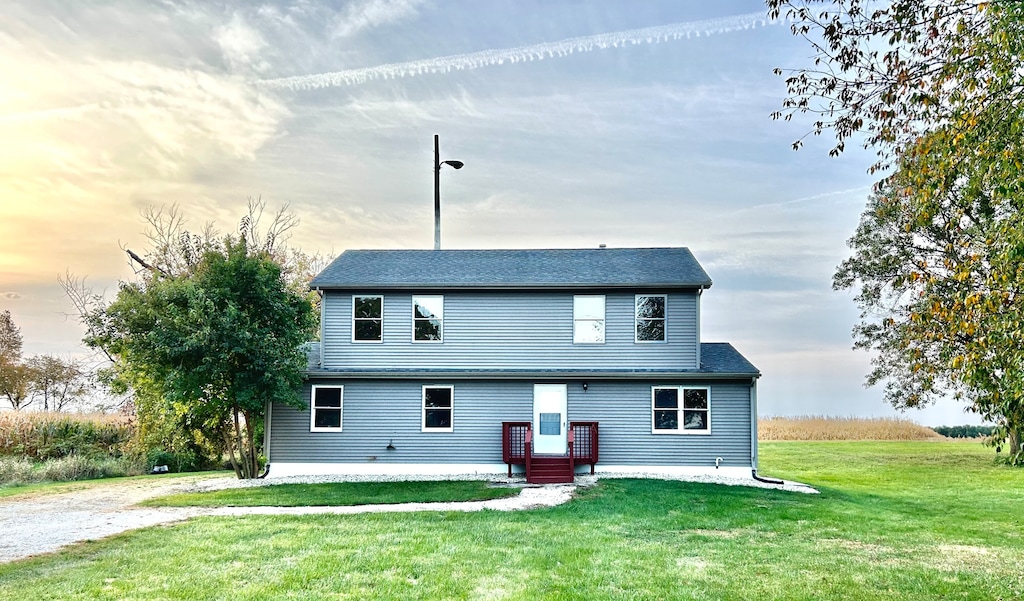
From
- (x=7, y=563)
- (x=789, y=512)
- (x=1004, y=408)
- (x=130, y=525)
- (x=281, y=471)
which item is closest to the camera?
(x=1004, y=408)

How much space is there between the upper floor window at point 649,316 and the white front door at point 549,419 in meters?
2.49

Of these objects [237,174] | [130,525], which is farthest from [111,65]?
[130,525]

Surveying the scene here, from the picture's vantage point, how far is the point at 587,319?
18547 millimetres

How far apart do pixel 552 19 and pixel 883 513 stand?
40.1 ft

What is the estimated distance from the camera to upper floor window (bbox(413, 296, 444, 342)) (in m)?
18.8

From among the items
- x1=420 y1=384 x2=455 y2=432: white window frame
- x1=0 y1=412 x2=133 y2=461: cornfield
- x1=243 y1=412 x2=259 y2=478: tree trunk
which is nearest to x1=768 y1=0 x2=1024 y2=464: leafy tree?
x1=420 y1=384 x2=455 y2=432: white window frame

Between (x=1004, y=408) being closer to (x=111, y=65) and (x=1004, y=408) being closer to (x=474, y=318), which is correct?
(x=474, y=318)

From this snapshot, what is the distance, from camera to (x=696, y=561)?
871 cm

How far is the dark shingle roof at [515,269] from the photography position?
60.3 ft

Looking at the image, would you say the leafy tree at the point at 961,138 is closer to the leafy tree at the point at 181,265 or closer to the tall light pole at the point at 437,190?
the tall light pole at the point at 437,190

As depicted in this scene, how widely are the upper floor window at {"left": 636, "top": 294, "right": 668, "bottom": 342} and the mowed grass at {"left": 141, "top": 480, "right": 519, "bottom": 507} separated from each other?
560 centimetres

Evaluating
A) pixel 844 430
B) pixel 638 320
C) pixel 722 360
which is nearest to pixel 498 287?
pixel 638 320

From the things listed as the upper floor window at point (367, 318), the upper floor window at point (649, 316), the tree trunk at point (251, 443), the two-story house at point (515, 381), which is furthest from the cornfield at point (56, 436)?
the upper floor window at point (649, 316)

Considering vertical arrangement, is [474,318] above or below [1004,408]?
above
